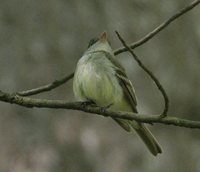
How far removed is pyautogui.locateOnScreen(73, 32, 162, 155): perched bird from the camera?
161 inches

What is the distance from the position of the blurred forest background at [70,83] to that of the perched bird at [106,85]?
0.42 metres

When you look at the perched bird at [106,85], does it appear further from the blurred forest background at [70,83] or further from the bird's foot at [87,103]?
the blurred forest background at [70,83]

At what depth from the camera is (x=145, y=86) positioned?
16.2ft

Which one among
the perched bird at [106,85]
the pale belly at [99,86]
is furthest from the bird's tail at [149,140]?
the pale belly at [99,86]

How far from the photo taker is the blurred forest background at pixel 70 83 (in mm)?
4629

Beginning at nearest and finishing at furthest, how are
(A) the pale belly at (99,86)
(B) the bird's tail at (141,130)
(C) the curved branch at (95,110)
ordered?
(C) the curved branch at (95,110)
(A) the pale belly at (99,86)
(B) the bird's tail at (141,130)

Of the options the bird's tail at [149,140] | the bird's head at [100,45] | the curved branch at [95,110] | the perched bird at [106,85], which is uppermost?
the curved branch at [95,110]

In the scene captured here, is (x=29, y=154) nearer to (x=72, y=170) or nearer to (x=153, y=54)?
(x=72, y=170)

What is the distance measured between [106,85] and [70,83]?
79cm

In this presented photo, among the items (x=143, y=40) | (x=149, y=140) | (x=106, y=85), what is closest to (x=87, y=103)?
(x=143, y=40)

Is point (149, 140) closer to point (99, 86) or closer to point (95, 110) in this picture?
point (99, 86)

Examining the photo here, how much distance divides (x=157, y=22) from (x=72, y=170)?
3.85ft

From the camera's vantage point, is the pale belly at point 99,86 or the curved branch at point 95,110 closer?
the curved branch at point 95,110

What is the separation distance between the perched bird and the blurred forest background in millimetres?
419
